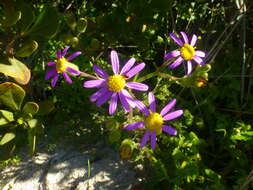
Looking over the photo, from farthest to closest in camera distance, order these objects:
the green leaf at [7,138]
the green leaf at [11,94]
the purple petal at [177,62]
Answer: the purple petal at [177,62], the green leaf at [7,138], the green leaf at [11,94]

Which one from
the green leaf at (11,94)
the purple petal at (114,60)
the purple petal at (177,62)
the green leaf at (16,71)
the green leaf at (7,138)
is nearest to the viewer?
the green leaf at (16,71)

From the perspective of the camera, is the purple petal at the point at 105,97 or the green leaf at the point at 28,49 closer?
the green leaf at the point at 28,49

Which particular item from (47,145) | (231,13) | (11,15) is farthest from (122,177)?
(231,13)

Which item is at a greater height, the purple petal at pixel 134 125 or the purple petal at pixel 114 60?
the purple petal at pixel 114 60

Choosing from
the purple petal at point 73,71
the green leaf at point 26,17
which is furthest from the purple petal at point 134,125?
the green leaf at point 26,17

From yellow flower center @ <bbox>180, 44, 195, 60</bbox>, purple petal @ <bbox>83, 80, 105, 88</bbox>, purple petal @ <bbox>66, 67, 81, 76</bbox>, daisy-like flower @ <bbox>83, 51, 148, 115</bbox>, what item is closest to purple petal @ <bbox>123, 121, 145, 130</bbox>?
daisy-like flower @ <bbox>83, 51, 148, 115</bbox>

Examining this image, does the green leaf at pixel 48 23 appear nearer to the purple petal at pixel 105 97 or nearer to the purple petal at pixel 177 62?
the purple petal at pixel 105 97
